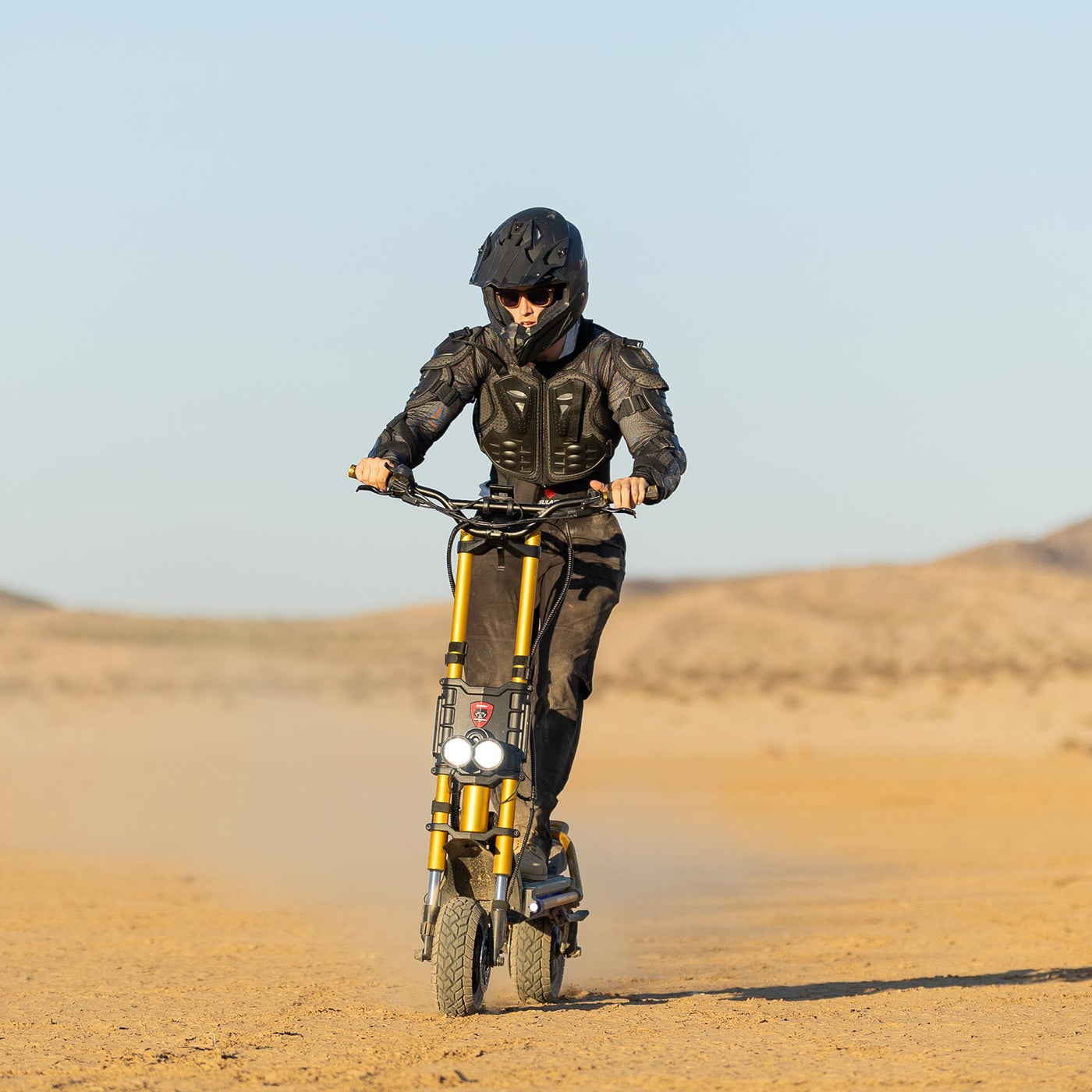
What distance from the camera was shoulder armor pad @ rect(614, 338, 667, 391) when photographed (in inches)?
294

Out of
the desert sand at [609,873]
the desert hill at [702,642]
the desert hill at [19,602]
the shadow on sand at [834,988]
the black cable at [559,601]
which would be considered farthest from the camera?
the desert hill at [19,602]

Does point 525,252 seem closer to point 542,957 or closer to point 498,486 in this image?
point 498,486

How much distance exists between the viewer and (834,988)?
830 centimetres

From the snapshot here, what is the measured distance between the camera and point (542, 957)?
7312 mm

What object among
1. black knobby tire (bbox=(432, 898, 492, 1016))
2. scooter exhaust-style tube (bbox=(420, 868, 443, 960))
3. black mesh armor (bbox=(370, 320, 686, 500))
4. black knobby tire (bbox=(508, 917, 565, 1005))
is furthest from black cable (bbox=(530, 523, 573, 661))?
black knobby tire (bbox=(508, 917, 565, 1005))

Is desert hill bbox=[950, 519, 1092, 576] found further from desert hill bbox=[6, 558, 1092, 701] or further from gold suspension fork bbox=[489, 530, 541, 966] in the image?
gold suspension fork bbox=[489, 530, 541, 966]

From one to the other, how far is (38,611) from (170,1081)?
53.3m

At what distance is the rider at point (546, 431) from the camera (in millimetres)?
7250

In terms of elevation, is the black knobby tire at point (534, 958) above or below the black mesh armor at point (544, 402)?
below

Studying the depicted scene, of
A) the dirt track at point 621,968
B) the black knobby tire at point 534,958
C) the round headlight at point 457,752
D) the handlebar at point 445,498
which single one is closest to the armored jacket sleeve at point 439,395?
the handlebar at point 445,498

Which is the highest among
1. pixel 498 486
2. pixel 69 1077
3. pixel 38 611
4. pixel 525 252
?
pixel 38 611

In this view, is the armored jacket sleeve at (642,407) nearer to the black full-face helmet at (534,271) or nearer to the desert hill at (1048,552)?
the black full-face helmet at (534,271)

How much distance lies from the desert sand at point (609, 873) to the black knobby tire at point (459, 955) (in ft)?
0.29

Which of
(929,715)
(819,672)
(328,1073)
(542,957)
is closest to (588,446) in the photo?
(542,957)
